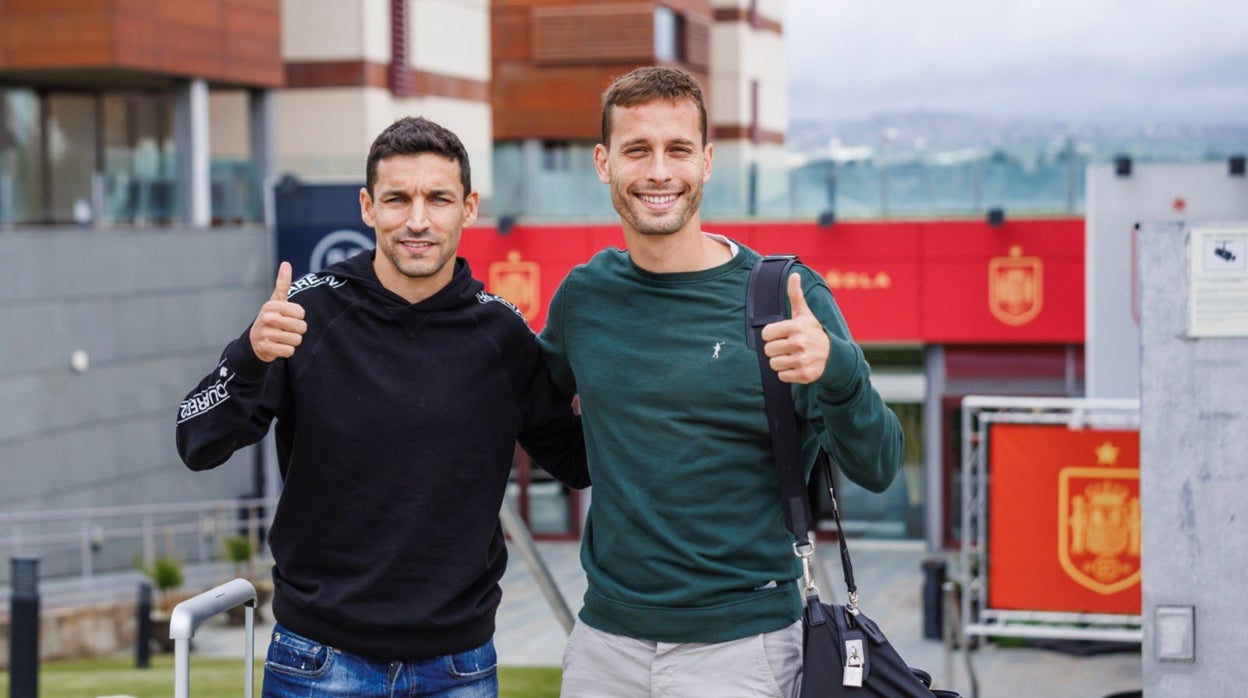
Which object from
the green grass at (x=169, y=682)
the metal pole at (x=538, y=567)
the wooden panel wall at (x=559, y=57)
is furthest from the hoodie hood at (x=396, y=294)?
the wooden panel wall at (x=559, y=57)

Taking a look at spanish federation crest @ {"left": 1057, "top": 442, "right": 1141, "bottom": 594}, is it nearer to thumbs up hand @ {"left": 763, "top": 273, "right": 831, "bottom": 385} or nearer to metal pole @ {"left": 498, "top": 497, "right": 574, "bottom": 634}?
metal pole @ {"left": 498, "top": 497, "right": 574, "bottom": 634}

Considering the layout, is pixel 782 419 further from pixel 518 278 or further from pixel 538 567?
pixel 518 278

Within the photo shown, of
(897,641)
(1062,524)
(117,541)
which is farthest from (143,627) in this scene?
(1062,524)

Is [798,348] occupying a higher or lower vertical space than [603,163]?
lower

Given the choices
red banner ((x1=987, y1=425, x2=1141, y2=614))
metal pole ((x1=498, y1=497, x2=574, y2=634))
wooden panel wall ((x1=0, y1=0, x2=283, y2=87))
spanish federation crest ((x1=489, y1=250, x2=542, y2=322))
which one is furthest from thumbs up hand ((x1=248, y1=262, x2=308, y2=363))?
spanish federation crest ((x1=489, y1=250, x2=542, y2=322))

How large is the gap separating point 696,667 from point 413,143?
1.40m

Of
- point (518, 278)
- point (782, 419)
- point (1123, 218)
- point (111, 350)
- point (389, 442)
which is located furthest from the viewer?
point (518, 278)

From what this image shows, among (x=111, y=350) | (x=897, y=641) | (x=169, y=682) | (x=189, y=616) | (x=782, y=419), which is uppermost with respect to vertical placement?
(x=782, y=419)

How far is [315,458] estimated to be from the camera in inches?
162

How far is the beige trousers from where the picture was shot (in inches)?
154

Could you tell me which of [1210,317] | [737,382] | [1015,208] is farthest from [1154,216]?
[737,382]

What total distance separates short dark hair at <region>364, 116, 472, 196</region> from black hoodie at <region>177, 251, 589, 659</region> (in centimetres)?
29

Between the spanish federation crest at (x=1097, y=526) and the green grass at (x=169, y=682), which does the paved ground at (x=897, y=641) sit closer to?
the green grass at (x=169, y=682)

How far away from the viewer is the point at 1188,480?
6652 mm
